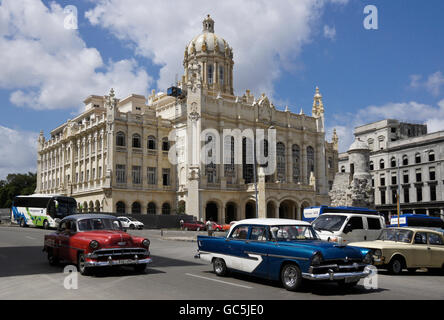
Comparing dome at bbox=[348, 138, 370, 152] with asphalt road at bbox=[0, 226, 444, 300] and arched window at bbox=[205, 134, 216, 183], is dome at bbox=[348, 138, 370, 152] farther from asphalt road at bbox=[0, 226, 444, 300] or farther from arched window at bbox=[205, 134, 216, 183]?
arched window at bbox=[205, 134, 216, 183]

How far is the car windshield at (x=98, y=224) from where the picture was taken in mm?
14117

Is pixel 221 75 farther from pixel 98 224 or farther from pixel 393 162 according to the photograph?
Result: pixel 98 224

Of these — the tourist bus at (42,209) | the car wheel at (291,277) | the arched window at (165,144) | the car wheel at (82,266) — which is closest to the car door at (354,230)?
the car wheel at (291,277)

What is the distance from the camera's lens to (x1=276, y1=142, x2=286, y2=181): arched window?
211 ft

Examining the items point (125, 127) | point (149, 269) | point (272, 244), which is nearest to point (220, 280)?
point (272, 244)

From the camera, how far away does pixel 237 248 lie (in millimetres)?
12516

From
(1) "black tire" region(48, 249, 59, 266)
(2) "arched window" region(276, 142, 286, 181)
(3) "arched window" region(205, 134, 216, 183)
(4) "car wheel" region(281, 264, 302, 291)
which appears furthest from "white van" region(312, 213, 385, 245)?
(2) "arched window" region(276, 142, 286, 181)

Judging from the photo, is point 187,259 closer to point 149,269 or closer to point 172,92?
point 149,269

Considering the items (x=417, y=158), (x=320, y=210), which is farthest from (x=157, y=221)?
(x=417, y=158)

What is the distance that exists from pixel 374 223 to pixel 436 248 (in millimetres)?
4339

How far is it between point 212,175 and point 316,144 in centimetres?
2026

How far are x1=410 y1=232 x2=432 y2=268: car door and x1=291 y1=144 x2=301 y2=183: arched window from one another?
51676 millimetres

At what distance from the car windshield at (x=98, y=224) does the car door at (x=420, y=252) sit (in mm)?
9400

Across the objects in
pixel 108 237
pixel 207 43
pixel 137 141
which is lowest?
pixel 108 237
